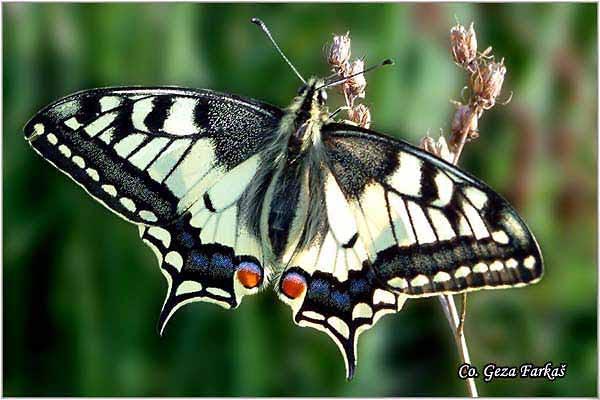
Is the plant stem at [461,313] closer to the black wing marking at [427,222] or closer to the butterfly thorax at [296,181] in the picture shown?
the black wing marking at [427,222]

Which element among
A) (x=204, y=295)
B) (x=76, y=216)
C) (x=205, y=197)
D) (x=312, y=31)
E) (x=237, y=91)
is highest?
(x=312, y=31)

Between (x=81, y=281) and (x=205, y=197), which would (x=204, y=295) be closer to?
(x=205, y=197)

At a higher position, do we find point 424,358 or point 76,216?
point 76,216

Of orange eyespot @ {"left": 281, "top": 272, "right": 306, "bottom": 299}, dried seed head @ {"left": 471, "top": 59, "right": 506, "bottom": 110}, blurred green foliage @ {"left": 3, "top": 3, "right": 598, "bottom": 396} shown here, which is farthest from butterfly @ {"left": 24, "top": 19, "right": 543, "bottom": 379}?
blurred green foliage @ {"left": 3, "top": 3, "right": 598, "bottom": 396}

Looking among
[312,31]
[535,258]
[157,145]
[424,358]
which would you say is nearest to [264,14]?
[312,31]

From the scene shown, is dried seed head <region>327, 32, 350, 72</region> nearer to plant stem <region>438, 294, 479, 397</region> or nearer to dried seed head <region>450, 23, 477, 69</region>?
dried seed head <region>450, 23, 477, 69</region>

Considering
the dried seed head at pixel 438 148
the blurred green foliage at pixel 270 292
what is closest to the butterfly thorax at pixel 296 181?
the dried seed head at pixel 438 148

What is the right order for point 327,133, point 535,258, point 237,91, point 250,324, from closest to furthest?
point 535,258 → point 327,133 → point 250,324 → point 237,91
